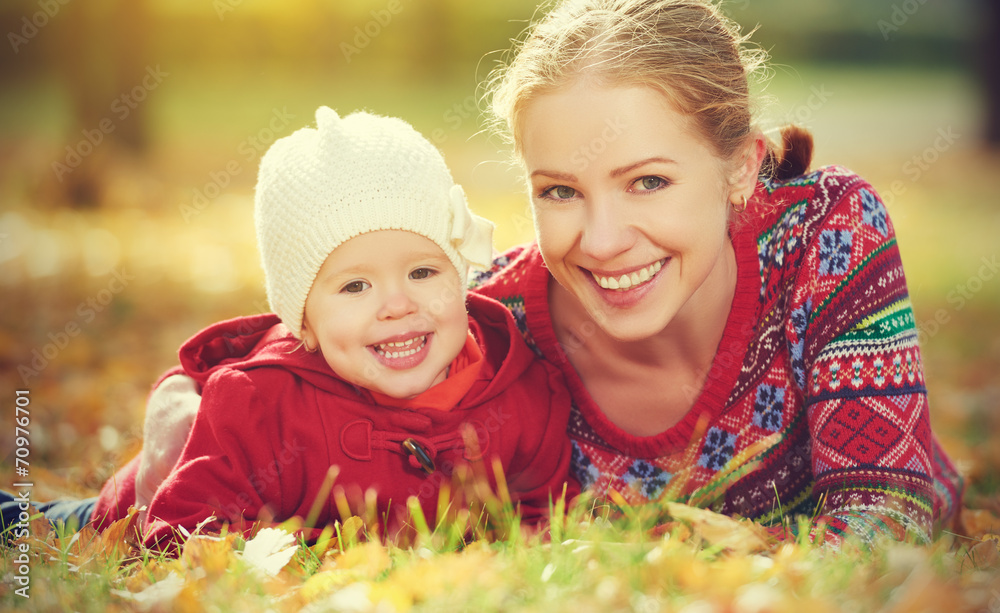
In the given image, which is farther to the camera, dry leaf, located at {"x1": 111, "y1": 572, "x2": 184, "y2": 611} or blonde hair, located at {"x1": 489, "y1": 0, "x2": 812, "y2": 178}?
blonde hair, located at {"x1": 489, "y1": 0, "x2": 812, "y2": 178}

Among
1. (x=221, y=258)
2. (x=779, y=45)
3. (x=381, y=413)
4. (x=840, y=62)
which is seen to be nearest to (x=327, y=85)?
(x=779, y=45)

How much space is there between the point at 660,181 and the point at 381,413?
1.05 metres

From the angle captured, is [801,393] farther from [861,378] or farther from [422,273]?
[422,273]

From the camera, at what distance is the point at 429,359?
8.31ft

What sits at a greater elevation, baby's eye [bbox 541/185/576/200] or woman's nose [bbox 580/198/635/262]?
baby's eye [bbox 541/185/576/200]

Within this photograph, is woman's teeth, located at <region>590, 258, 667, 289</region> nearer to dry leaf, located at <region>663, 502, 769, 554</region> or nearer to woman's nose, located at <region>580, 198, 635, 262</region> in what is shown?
woman's nose, located at <region>580, 198, 635, 262</region>

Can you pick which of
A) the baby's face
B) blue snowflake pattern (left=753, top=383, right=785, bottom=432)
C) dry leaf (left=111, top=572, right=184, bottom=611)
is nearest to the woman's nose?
the baby's face

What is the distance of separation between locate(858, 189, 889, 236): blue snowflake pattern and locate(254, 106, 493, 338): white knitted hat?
1.13 metres

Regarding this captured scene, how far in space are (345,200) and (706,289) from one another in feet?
3.80

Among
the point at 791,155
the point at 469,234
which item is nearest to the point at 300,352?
the point at 469,234

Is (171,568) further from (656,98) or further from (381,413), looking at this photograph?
(656,98)

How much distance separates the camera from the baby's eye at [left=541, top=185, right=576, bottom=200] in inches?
99.3

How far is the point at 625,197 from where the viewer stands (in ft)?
7.94

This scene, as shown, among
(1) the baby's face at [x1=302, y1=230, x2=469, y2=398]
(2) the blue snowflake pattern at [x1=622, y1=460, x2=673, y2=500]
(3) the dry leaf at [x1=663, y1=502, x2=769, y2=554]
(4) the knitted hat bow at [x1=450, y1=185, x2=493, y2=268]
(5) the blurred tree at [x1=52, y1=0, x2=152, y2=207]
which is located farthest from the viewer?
(5) the blurred tree at [x1=52, y1=0, x2=152, y2=207]
